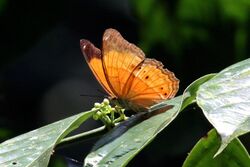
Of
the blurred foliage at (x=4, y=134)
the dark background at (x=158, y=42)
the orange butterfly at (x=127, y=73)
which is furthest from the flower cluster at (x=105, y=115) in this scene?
the blurred foliage at (x=4, y=134)

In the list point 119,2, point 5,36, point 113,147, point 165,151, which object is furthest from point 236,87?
point 119,2

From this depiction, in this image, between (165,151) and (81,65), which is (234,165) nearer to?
(165,151)

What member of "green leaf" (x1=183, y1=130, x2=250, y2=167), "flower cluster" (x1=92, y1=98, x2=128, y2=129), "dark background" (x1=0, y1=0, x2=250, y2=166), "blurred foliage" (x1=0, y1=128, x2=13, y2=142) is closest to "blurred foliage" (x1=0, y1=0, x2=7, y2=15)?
"dark background" (x1=0, y1=0, x2=250, y2=166)

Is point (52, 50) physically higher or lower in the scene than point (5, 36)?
lower

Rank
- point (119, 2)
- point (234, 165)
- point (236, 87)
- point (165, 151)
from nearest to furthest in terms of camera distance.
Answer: point (236, 87) < point (234, 165) < point (165, 151) < point (119, 2)

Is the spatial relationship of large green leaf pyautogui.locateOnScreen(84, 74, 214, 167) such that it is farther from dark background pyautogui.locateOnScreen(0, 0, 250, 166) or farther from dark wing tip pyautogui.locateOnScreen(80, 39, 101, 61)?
dark background pyautogui.locateOnScreen(0, 0, 250, 166)

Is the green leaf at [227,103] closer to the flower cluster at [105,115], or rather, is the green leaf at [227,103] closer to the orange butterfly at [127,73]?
the flower cluster at [105,115]

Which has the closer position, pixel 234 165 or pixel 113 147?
pixel 113 147

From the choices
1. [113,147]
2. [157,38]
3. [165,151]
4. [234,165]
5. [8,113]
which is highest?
[113,147]
